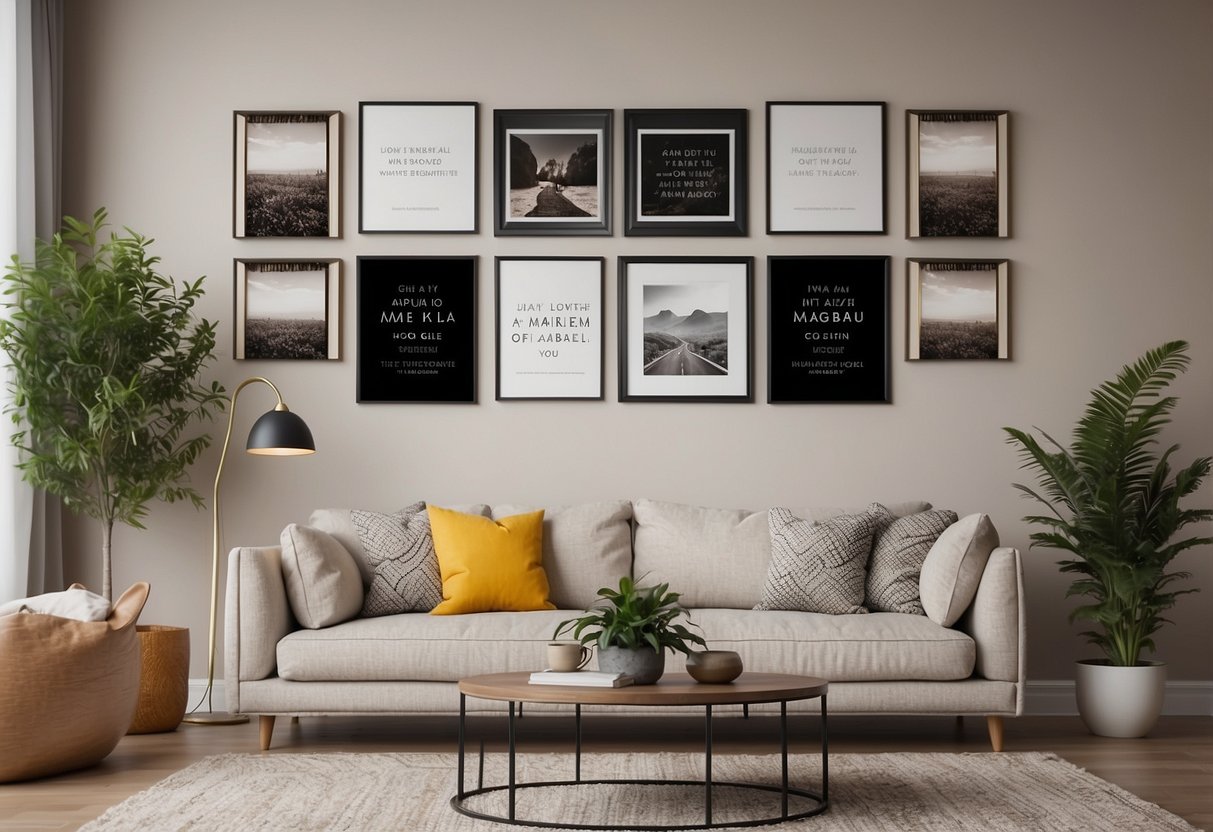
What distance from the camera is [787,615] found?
4.22m

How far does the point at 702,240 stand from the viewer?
5.16 m

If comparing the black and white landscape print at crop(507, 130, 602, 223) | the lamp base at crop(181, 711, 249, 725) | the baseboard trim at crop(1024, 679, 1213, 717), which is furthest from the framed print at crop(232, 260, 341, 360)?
the baseboard trim at crop(1024, 679, 1213, 717)

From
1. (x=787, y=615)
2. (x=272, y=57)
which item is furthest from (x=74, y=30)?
(x=787, y=615)

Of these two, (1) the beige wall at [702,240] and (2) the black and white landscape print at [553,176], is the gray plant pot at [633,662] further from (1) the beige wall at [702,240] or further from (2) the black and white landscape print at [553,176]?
(2) the black and white landscape print at [553,176]

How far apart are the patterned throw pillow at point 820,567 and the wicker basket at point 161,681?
2.13m

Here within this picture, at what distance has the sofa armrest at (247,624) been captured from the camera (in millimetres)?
4031

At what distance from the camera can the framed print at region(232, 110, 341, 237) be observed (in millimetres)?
5145

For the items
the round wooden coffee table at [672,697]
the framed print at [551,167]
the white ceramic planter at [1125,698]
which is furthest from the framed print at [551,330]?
the white ceramic planter at [1125,698]

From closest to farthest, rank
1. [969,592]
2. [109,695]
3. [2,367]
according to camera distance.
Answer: [109,695]
[969,592]
[2,367]

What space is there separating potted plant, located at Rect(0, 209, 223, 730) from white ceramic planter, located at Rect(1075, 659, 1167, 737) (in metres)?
3.33

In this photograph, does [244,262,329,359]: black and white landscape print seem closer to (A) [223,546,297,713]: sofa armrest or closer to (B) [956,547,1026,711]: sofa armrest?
(A) [223,546,297,713]: sofa armrest

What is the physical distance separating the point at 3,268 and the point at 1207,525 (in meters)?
4.84

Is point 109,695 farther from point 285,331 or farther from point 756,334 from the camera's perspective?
point 756,334

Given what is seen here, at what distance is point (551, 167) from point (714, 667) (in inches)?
106
